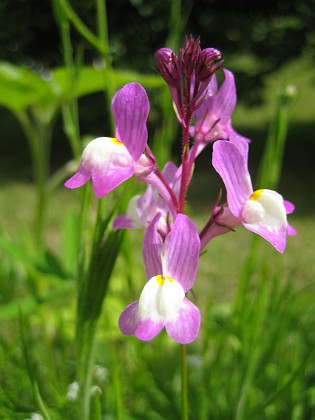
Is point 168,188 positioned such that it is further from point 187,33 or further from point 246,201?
point 187,33

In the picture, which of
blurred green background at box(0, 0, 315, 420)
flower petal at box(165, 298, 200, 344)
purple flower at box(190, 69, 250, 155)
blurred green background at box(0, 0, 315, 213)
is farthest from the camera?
blurred green background at box(0, 0, 315, 213)

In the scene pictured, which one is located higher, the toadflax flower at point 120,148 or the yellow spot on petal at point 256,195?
the toadflax flower at point 120,148

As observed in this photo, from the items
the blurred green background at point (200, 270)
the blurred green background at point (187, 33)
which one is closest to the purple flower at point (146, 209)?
the blurred green background at point (200, 270)

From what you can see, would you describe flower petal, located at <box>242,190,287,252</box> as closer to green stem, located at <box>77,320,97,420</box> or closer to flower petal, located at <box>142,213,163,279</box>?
flower petal, located at <box>142,213,163,279</box>

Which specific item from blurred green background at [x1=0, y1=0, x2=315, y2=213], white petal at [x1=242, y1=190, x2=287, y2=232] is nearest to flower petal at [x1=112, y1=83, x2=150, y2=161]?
white petal at [x1=242, y1=190, x2=287, y2=232]

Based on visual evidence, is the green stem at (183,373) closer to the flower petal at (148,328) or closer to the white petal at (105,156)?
the flower petal at (148,328)

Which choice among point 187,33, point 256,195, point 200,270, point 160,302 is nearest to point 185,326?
point 160,302

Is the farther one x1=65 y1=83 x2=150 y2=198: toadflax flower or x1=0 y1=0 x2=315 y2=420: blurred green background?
x1=0 y1=0 x2=315 y2=420: blurred green background
